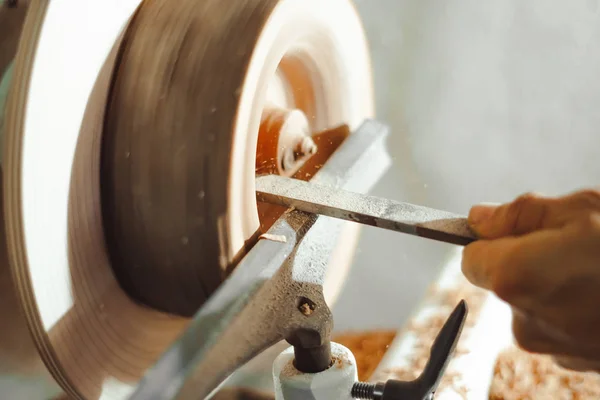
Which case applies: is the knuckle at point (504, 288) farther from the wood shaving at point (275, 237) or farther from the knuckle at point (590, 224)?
the wood shaving at point (275, 237)

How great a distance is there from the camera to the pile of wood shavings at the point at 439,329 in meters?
0.85

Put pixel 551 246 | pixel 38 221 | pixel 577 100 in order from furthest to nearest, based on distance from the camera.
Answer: pixel 577 100 < pixel 38 221 < pixel 551 246

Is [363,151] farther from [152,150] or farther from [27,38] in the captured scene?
[27,38]

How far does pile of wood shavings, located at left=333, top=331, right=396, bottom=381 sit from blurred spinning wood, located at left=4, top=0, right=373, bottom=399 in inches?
22.0

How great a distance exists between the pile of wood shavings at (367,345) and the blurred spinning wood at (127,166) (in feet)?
1.83

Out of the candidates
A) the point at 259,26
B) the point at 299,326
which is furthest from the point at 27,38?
the point at 299,326

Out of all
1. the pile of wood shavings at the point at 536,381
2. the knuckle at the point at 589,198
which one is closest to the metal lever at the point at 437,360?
the knuckle at the point at 589,198

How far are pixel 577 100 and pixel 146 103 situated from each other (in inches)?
36.1

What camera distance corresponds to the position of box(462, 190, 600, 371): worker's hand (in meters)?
0.37

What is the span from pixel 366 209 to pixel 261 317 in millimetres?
151

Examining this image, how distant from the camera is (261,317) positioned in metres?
0.48

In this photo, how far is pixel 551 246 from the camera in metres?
0.38

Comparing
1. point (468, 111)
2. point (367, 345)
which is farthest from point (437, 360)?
point (468, 111)

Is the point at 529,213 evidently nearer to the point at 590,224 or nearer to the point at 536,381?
the point at 590,224
